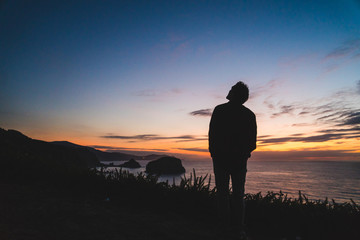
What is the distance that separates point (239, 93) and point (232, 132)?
584 millimetres

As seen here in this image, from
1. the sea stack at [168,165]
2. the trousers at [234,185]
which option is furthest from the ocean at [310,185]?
the sea stack at [168,165]

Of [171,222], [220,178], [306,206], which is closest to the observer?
[220,178]

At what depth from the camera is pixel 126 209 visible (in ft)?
11.1

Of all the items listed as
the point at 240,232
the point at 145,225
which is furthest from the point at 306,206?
the point at 145,225

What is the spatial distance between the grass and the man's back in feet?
3.76

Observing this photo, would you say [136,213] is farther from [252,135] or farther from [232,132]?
[252,135]

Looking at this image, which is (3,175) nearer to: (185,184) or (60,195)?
(60,195)

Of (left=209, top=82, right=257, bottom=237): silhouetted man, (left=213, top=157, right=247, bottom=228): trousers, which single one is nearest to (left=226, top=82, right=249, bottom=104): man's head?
(left=209, top=82, right=257, bottom=237): silhouetted man

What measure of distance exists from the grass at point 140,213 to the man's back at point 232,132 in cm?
114

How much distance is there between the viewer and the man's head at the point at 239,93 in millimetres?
2768

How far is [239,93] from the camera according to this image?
2766mm

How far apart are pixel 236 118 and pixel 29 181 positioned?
5.34m

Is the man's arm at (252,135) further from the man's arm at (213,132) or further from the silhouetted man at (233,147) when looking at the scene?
the man's arm at (213,132)

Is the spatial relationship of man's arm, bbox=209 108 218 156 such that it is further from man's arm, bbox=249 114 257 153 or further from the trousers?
man's arm, bbox=249 114 257 153
